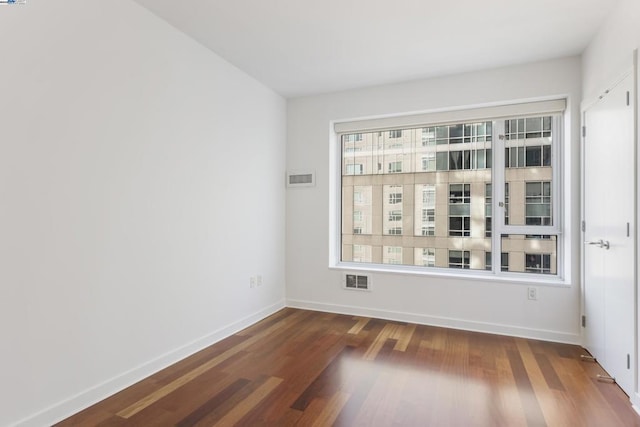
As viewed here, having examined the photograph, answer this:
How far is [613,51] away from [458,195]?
69.4 inches

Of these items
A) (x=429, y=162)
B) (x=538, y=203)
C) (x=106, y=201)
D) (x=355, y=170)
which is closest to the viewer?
(x=106, y=201)

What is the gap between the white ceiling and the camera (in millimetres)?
2457

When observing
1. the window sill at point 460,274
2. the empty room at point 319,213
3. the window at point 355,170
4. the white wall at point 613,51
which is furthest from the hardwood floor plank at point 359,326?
the white wall at point 613,51

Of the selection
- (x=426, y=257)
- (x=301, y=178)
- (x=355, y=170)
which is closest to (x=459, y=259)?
(x=426, y=257)

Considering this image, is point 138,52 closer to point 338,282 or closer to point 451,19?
point 451,19

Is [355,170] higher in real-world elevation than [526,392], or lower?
higher

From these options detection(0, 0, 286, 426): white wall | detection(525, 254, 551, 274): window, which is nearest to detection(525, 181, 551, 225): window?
detection(525, 254, 551, 274): window

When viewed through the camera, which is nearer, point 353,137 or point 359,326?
point 359,326

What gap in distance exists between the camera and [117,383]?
2.29m

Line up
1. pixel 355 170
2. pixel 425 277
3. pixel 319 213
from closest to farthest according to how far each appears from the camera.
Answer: pixel 425 277 < pixel 319 213 < pixel 355 170

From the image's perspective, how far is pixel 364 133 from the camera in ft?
14.0

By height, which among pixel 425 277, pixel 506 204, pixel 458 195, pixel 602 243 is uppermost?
pixel 458 195

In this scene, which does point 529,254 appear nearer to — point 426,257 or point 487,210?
point 487,210

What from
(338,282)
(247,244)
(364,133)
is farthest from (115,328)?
(364,133)
